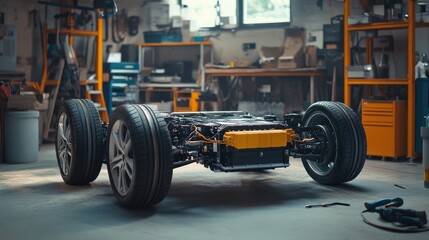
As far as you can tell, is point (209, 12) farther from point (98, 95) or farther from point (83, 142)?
point (83, 142)

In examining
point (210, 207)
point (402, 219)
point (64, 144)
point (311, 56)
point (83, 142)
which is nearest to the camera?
point (402, 219)

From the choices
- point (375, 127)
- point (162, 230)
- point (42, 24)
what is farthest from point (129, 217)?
point (42, 24)

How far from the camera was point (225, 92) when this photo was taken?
13.3 m

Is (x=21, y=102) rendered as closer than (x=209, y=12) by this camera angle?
Yes

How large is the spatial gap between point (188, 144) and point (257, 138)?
1.91 feet

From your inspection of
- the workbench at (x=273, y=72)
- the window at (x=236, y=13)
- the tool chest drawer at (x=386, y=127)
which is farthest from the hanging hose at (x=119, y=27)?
the tool chest drawer at (x=386, y=127)

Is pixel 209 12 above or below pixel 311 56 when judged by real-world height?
above

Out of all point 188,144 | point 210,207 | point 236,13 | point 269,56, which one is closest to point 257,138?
point 188,144

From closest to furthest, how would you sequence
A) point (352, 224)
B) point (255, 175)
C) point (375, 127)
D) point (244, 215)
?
point (352, 224)
point (244, 215)
point (255, 175)
point (375, 127)

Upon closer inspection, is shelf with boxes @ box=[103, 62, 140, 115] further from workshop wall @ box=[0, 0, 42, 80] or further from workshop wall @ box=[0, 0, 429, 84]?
workshop wall @ box=[0, 0, 42, 80]

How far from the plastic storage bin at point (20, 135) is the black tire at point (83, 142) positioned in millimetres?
1861

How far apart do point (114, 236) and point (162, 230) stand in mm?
358

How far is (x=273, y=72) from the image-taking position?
11891mm

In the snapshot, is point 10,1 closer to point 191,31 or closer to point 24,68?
point 24,68
